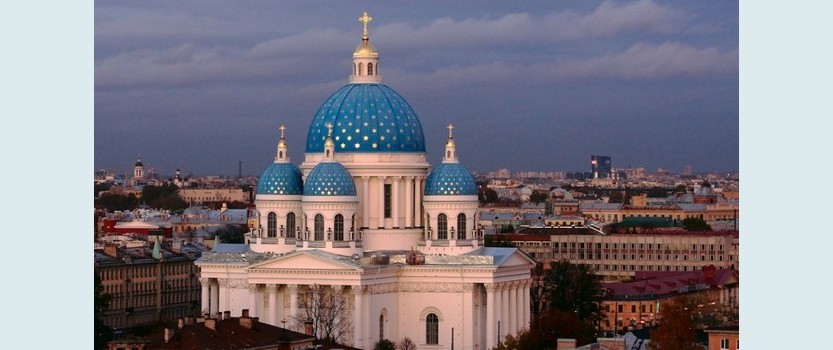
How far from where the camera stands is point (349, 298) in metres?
71.5

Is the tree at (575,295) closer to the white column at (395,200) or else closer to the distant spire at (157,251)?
the white column at (395,200)

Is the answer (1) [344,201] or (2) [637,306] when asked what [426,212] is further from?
(2) [637,306]

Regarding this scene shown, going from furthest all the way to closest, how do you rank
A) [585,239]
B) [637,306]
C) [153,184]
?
[153,184], [585,239], [637,306]

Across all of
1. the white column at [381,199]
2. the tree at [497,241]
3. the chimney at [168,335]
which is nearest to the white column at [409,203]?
the white column at [381,199]

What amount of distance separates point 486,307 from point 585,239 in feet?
172

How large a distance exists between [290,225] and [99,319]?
9864 mm

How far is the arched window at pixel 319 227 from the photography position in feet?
236

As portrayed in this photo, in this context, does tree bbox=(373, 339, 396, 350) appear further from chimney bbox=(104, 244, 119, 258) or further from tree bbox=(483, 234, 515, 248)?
tree bbox=(483, 234, 515, 248)

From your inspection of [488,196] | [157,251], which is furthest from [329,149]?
[488,196]

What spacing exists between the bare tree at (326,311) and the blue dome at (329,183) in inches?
88.7

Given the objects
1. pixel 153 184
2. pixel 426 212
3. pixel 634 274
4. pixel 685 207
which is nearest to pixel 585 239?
pixel 634 274

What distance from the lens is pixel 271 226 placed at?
74.8 m

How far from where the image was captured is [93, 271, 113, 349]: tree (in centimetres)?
7032

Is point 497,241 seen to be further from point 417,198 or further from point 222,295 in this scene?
point 222,295
